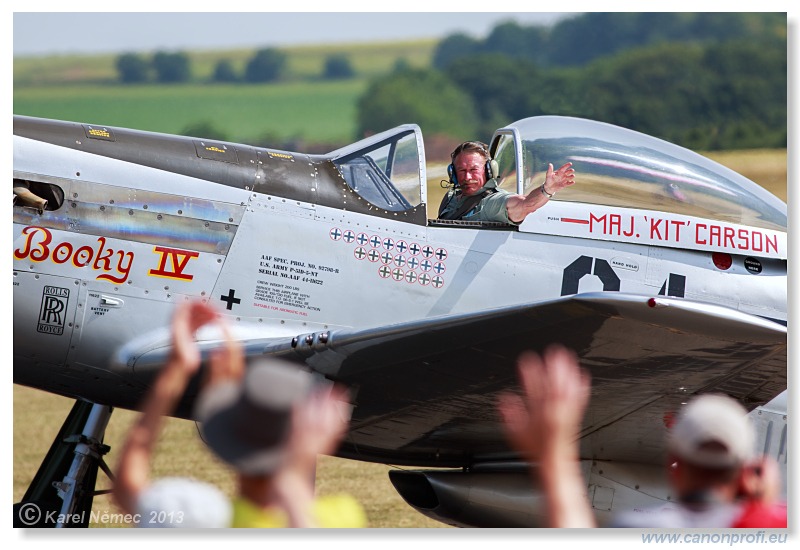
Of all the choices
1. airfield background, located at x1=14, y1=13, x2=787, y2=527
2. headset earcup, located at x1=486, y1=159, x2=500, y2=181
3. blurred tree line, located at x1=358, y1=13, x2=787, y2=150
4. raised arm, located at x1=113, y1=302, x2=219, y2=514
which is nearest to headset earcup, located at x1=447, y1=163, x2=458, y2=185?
headset earcup, located at x1=486, y1=159, x2=500, y2=181

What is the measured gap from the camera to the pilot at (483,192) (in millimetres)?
5325

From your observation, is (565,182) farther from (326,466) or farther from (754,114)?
(754,114)

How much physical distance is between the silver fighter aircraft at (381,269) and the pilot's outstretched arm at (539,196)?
6 centimetres

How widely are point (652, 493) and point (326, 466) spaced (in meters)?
2.97

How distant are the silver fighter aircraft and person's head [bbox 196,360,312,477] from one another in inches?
97.0

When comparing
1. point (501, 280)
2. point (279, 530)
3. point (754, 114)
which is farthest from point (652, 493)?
point (754, 114)

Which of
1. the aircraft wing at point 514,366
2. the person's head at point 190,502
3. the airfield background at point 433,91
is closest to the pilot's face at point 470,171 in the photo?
the aircraft wing at point 514,366

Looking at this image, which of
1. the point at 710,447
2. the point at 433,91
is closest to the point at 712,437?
the point at 710,447

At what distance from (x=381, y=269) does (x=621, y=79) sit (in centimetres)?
1748

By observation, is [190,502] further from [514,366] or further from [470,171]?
[470,171]

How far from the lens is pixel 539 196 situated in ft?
17.5

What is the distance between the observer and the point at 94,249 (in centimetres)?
513

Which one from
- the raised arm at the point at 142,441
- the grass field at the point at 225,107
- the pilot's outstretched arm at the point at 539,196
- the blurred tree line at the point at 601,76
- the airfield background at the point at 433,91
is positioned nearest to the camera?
the raised arm at the point at 142,441

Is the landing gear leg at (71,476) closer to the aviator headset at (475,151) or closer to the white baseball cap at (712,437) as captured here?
the aviator headset at (475,151)
